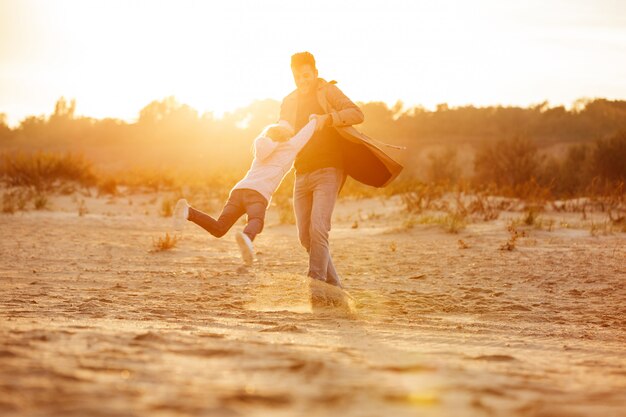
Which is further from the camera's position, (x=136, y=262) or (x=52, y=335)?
(x=136, y=262)

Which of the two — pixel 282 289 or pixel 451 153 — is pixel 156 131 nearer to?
pixel 451 153

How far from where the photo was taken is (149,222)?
54.9ft

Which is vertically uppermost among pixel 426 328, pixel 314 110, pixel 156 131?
pixel 156 131

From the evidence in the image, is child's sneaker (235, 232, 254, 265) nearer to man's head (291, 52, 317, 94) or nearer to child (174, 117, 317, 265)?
child (174, 117, 317, 265)

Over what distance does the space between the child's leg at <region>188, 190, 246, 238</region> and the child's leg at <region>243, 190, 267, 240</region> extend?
0.08 m

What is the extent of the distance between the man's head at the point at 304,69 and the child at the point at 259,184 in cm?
42

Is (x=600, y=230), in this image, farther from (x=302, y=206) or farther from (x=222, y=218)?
(x=222, y=218)

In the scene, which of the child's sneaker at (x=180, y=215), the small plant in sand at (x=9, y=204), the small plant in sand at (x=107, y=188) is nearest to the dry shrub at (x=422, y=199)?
the small plant in sand at (x=9, y=204)

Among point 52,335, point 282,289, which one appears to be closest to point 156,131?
point 282,289

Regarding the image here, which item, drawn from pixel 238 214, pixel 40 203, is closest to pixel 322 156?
pixel 238 214

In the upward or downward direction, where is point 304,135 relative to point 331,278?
upward

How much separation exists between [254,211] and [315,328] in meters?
1.72

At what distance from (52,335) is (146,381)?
990 mm

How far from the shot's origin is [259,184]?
644cm
